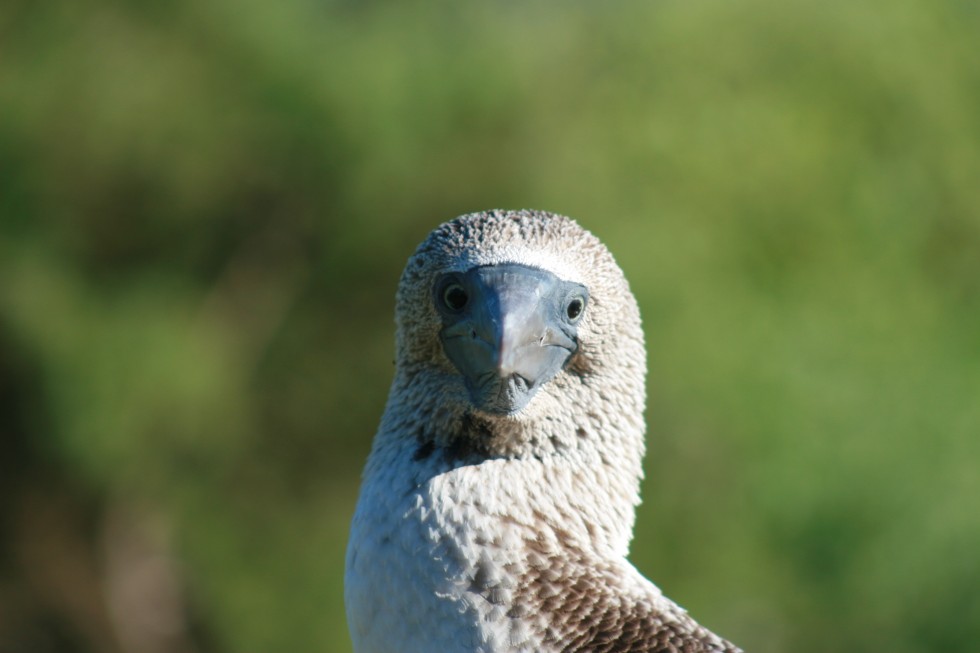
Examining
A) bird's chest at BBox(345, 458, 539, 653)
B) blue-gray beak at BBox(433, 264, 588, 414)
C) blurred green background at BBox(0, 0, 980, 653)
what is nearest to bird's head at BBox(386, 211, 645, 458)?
blue-gray beak at BBox(433, 264, 588, 414)

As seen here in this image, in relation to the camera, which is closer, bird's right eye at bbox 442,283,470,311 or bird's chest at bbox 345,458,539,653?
bird's chest at bbox 345,458,539,653

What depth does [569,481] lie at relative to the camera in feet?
12.1

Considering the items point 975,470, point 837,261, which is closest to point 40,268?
point 837,261

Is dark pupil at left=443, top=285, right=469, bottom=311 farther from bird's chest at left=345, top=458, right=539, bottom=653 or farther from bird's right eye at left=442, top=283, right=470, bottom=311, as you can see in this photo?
bird's chest at left=345, top=458, right=539, bottom=653

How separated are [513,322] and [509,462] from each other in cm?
48

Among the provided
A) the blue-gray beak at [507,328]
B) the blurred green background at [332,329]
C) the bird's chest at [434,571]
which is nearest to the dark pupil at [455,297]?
the blue-gray beak at [507,328]

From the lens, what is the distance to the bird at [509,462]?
3275 millimetres

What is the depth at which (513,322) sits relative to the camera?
3.34 m

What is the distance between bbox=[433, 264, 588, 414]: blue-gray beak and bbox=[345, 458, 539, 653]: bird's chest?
285 mm

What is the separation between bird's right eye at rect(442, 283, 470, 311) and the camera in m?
3.53

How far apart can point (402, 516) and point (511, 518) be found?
0.98ft

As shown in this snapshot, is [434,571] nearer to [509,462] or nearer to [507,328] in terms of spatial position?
[509,462]

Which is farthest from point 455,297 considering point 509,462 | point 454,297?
point 509,462

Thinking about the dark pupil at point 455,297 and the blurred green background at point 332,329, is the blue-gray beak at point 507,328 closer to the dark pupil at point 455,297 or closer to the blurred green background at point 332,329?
the dark pupil at point 455,297
